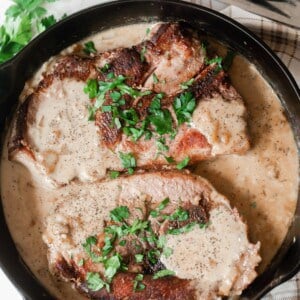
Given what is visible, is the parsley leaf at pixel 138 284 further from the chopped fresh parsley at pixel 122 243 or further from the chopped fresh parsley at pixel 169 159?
the chopped fresh parsley at pixel 169 159

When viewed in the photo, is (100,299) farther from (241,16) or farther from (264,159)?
(241,16)

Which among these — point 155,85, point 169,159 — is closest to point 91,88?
point 155,85

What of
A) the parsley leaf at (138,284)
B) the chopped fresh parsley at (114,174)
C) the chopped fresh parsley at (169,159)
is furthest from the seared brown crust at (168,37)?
the parsley leaf at (138,284)

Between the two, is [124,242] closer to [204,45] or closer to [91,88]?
[91,88]

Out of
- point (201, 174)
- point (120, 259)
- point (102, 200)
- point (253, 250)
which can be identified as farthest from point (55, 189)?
point (253, 250)

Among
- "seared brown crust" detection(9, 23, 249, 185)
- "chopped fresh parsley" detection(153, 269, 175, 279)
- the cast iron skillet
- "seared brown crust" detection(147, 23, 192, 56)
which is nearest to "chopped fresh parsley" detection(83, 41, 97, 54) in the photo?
the cast iron skillet

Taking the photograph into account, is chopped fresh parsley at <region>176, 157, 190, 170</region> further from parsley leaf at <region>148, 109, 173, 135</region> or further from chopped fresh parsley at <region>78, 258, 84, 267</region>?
chopped fresh parsley at <region>78, 258, 84, 267</region>
